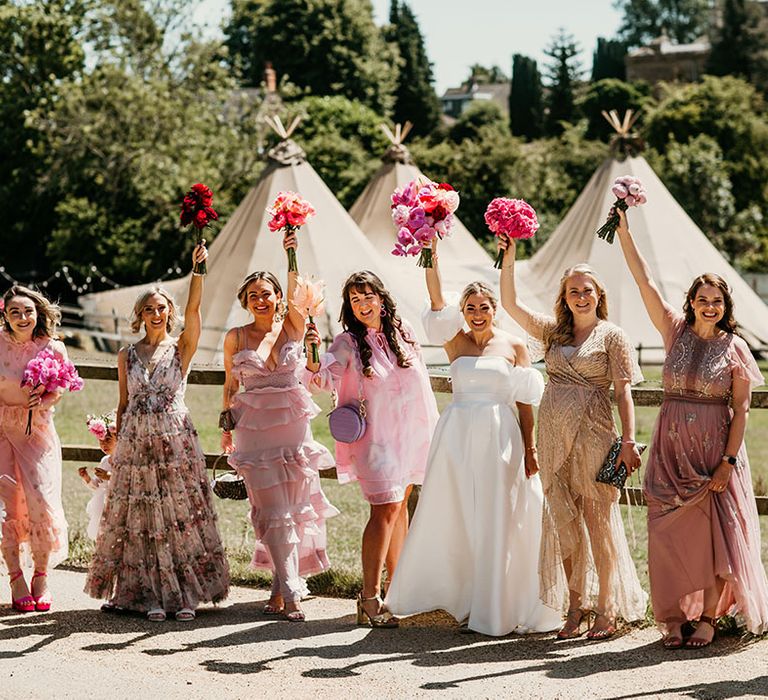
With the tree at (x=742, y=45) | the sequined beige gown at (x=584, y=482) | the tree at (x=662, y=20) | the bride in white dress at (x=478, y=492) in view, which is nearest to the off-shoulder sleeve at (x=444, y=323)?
the bride in white dress at (x=478, y=492)

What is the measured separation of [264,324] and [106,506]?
1182 mm

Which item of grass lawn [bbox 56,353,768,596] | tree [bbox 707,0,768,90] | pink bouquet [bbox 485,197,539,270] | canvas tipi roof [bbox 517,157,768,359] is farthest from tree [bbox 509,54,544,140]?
pink bouquet [bbox 485,197,539,270]

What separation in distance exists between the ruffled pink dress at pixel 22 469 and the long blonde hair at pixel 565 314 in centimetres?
245

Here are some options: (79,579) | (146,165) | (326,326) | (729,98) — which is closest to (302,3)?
(729,98)

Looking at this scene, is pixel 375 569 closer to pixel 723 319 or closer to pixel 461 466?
pixel 461 466

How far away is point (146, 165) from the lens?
96.9 ft

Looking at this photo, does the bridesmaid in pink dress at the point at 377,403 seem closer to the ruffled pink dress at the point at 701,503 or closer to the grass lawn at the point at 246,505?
the grass lawn at the point at 246,505

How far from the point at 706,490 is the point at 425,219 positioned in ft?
5.75

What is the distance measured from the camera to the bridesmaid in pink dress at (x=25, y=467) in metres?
5.95

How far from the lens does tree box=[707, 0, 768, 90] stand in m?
55.5

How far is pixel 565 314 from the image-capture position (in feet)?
18.0

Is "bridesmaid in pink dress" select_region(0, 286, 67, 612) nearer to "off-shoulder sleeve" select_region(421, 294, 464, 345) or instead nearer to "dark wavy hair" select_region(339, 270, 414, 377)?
"dark wavy hair" select_region(339, 270, 414, 377)

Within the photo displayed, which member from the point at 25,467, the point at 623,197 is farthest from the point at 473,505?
the point at 25,467

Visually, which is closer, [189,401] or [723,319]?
[723,319]
